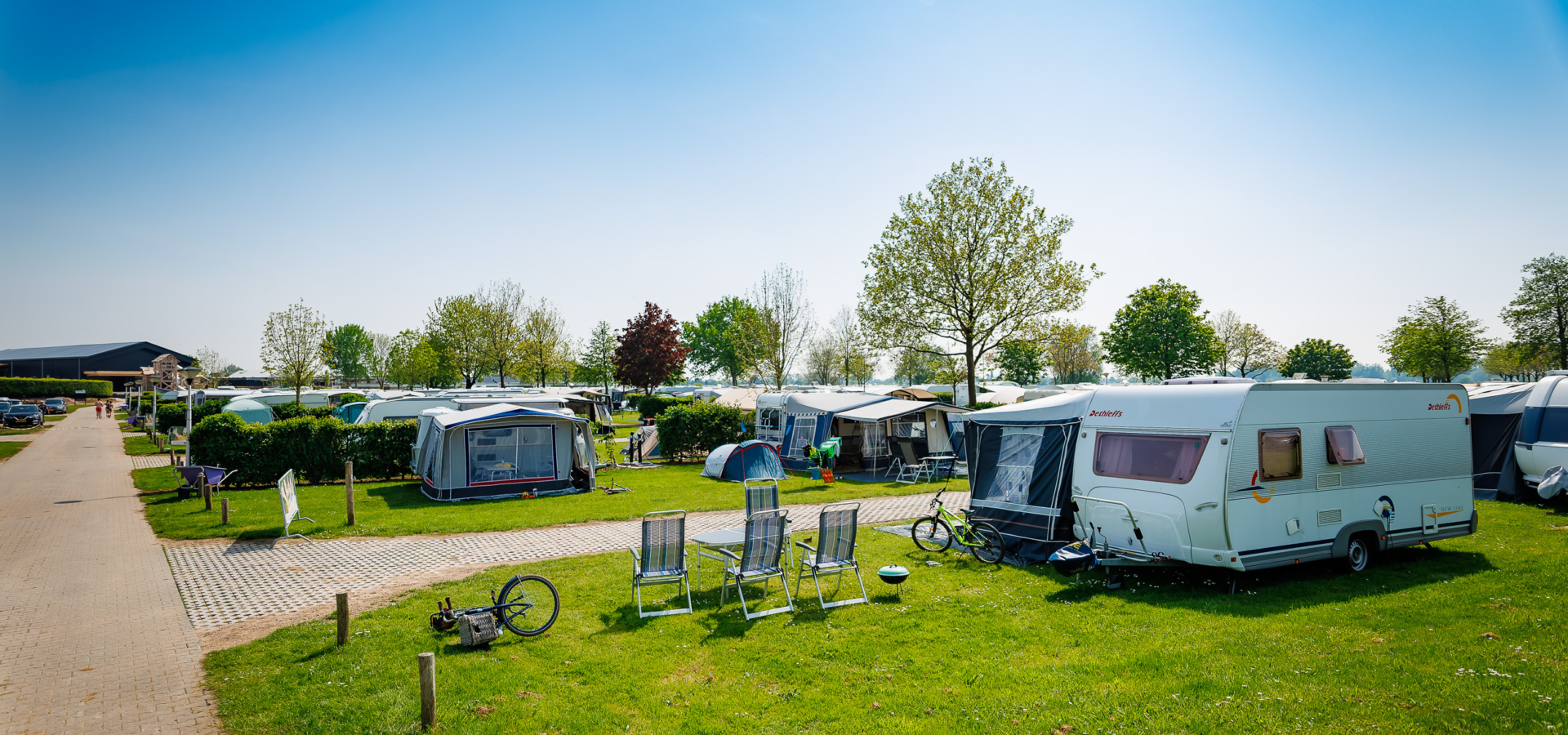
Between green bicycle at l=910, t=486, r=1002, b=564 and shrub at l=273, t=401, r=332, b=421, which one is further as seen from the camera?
shrub at l=273, t=401, r=332, b=421

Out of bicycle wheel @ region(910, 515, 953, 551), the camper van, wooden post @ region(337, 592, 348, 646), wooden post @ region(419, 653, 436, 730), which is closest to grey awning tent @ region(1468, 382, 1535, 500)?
the camper van

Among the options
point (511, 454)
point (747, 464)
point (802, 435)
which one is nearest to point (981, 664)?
point (747, 464)

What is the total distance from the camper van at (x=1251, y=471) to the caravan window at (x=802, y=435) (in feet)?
35.4

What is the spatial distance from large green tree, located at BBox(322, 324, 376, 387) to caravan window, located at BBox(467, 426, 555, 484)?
240 feet

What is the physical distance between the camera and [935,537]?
11.0 m

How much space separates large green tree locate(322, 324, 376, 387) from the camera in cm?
8106

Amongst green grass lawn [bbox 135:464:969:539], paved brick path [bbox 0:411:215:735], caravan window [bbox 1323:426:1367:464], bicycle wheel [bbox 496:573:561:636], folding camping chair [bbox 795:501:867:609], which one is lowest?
green grass lawn [bbox 135:464:969:539]

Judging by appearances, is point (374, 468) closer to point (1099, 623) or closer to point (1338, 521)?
point (1099, 623)

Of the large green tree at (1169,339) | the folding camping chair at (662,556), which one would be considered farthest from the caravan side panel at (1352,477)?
the large green tree at (1169,339)

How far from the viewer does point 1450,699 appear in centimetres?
506

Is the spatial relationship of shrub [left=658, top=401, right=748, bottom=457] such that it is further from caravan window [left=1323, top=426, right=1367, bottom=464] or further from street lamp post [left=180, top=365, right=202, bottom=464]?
caravan window [left=1323, top=426, right=1367, bottom=464]

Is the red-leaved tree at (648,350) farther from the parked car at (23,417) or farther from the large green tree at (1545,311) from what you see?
the large green tree at (1545,311)

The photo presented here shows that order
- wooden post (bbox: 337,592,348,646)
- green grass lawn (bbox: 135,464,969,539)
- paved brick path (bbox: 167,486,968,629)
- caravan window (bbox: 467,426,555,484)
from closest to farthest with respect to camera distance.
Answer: wooden post (bbox: 337,592,348,646) → paved brick path (bbox: 167,486,968,629) → green grass lawn (bbox: 135,464,969,539) → caravan window (bbox: 467,426,555,484)

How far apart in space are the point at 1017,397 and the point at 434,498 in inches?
1283
